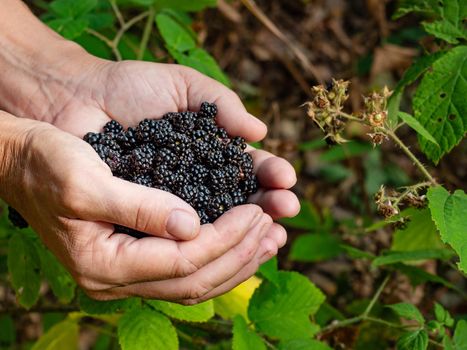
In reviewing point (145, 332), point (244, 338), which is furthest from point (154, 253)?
point (244, 338)

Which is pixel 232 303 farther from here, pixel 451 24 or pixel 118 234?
pixel 451 24

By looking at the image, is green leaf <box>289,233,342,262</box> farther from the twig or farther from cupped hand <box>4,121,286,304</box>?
cupped hand <box>4,121,286,304</box>

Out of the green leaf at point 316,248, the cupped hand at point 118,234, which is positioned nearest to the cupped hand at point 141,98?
the cupped hand at point 118,234

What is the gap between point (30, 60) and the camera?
343 centimetres

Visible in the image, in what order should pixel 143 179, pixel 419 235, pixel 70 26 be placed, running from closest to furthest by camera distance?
pixel 143 179
pixel 419 235
pixel 70 26

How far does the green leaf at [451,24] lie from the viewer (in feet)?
9.47

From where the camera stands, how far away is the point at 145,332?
271 cm

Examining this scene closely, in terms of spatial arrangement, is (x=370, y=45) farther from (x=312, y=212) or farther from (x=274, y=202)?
(x=274, y=202)

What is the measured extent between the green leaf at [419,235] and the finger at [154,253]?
1.07 metres

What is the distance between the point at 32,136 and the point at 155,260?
714 millimetres

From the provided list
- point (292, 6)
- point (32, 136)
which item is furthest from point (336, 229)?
point (292, 6)

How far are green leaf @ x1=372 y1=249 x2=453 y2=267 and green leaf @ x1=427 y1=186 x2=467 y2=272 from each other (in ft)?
1.71

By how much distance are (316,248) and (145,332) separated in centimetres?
196

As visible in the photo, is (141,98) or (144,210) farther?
(141,98)
